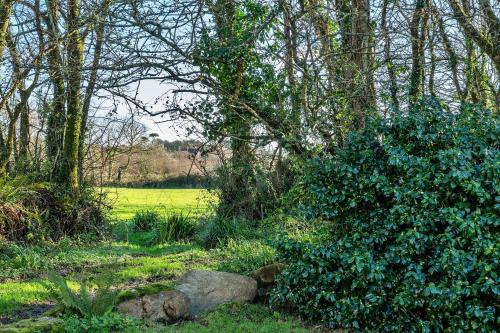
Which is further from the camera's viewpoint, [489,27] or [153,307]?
[489,27]

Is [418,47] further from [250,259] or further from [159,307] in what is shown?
[159,307]

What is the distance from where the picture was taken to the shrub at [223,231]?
10.7 metres

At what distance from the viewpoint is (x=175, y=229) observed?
12586 millimetres

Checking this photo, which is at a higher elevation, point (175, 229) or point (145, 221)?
point (145, 221)

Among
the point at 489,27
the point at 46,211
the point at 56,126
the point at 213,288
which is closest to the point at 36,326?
the point at 213,288

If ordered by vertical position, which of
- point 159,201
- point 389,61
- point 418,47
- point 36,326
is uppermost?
point 418,47

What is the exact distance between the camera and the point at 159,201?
1902 cm

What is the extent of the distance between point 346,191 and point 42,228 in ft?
23.9

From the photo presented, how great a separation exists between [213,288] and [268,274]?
793 millimetres

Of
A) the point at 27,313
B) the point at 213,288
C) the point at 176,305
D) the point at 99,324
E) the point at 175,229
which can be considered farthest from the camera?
the point at 175,229

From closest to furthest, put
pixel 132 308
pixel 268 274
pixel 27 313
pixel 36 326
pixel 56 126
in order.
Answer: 1. pixel 36 326
2. pixel 132 308
3. pixel 27 313
4. pixel 268 274
5. pixel 56 126

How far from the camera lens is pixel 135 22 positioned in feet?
23.8

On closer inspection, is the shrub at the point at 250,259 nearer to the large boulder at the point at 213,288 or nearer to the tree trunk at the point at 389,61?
the large boulder at the point at 213,288

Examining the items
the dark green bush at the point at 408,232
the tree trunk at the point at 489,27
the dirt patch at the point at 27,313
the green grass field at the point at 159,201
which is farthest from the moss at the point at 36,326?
the green grass field at the point at 159,201
